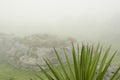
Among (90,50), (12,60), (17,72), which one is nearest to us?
(90,50)

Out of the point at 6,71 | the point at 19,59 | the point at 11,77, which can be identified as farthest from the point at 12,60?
the point at 11,77

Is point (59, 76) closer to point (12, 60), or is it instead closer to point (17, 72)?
point (17, 72)

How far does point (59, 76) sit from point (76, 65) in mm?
295

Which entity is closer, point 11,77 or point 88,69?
point 88,69

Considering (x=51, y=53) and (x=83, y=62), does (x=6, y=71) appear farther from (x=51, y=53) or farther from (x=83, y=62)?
(x=83, y=62)

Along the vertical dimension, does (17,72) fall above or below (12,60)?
below

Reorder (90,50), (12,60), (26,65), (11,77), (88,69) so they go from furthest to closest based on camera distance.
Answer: (12,60), (26,65), (11,77), (90,50), (88,69)

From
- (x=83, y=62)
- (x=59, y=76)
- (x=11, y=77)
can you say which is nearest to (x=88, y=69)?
(x=83, y=62)

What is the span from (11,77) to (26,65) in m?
29.9

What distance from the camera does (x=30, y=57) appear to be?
634 ft

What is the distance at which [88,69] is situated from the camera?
378cm

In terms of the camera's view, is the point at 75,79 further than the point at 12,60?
No

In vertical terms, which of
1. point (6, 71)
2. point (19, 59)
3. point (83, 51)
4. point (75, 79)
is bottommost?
point (75, 79)

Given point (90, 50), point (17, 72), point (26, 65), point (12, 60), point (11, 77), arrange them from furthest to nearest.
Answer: point (12, 60) → point (26, 65) → point (17, 72) → point (11, 77) → point (90, 50)
